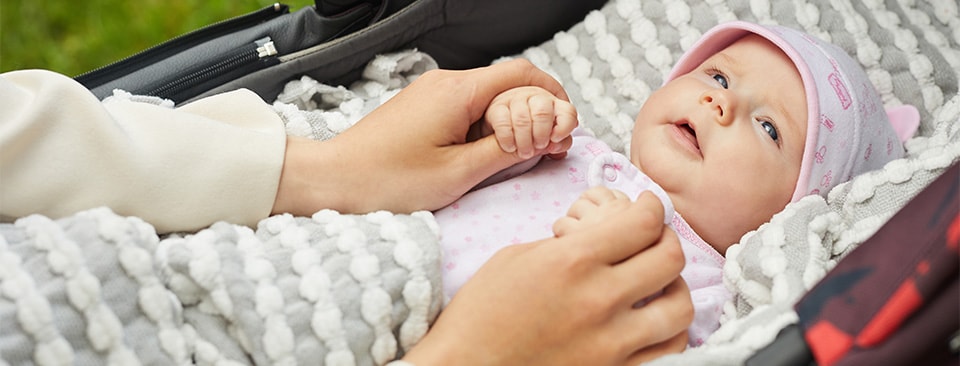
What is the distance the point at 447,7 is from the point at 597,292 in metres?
0.67

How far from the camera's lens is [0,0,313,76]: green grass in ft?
6.39

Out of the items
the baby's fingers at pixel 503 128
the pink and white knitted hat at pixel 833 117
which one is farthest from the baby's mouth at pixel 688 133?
the baby's fingers at pixel 503 128

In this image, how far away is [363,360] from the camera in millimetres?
842

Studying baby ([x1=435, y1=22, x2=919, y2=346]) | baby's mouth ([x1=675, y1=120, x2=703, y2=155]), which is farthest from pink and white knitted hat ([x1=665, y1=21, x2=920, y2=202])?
baby's mouth ([x1=675, y1=120, x2=703, y2=155])

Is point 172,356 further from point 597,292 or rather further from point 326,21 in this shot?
point 326,21

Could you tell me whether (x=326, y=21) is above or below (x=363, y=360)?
above

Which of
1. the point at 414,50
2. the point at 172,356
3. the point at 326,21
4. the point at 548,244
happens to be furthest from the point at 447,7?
the point at 172,356

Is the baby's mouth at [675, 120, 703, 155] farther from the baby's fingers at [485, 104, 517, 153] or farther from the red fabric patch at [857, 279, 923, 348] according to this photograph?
the red fabric patch at [857, 279, 923, 348]

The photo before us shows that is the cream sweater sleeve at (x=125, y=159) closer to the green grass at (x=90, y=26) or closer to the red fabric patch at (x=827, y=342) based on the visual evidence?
the red fabric patch at (x=827, y=342)

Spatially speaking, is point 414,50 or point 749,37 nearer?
point 749,37

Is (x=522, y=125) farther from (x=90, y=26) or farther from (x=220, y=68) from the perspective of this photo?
(x=90, y=26)

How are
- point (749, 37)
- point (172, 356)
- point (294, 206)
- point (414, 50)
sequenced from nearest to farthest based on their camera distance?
point (172, 356), point (294, 206), point (749, 37), point (414, 50)

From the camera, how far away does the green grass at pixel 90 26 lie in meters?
1.95

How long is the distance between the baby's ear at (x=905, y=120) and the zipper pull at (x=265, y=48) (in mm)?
924
